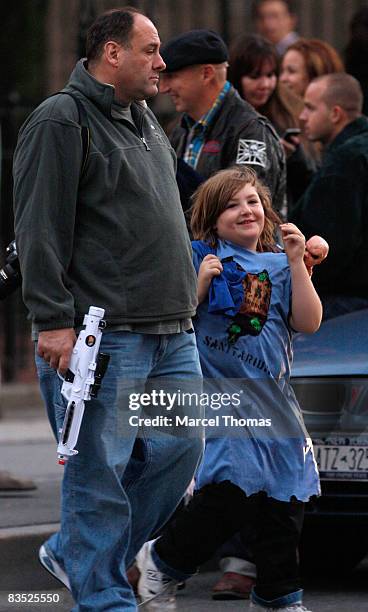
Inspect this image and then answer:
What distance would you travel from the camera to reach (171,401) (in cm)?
500

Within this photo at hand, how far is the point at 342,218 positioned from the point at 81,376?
8.35ft

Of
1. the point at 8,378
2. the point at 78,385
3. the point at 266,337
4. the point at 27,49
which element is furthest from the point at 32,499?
the point at 27,49

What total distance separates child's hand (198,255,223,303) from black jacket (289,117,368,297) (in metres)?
1.58

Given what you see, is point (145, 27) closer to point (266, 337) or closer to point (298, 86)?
point (266, 337)

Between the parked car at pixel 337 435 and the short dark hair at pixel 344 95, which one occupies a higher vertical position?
the short dark hair at pixel 344 95

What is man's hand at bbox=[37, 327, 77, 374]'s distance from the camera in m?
4.71

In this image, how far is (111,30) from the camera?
16.4 ft

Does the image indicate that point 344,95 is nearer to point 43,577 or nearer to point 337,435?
point 337,435

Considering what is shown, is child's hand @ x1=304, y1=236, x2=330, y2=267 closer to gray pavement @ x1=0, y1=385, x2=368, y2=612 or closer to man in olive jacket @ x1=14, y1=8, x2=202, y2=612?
man in olive jacket @ x1=14, y1=8, x2=202, y2=612

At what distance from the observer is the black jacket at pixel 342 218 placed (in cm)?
697

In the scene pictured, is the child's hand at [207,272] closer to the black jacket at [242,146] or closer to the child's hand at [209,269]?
the child's hand at [209,269]

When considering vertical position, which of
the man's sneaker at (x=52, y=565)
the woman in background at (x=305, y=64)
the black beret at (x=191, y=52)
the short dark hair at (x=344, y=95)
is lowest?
the man's sneaker at (x=52, y=565)

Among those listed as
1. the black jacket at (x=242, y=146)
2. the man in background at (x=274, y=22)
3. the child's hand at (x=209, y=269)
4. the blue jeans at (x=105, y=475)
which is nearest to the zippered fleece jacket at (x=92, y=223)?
the blue jeans at (x=105, y=475)

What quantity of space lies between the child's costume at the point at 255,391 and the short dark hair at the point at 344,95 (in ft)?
7.35
